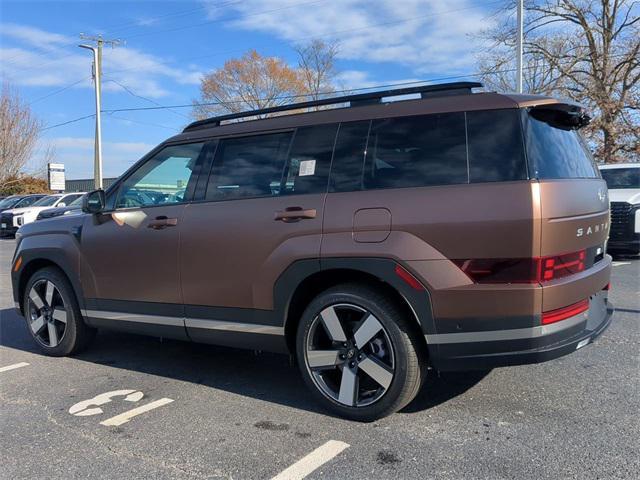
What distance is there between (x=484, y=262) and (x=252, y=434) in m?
1.72

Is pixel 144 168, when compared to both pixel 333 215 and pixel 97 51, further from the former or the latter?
pixel 97 51

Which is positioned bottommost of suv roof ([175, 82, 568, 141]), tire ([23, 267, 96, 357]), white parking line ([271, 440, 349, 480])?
white parking line ([271, 440, 349, 480])

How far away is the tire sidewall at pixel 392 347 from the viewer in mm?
3334

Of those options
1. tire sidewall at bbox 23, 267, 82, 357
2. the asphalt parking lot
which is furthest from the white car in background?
the asphalt parking lot

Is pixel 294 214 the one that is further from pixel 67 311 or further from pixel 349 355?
pixel 67 311

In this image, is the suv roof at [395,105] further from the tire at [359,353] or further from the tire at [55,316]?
the tire at [55,316]

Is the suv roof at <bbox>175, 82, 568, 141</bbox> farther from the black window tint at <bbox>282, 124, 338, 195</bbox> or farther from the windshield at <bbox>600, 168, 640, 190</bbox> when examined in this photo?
the windshield at <bbox>600, 168, 640, 190</bbox>

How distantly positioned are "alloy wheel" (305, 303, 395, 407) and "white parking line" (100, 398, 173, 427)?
1.15 m

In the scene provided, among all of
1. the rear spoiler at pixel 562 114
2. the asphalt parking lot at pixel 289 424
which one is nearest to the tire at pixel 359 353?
the asphalt parking lot at pixel 289 424

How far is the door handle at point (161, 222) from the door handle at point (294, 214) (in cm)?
97

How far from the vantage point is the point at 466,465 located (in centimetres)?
294

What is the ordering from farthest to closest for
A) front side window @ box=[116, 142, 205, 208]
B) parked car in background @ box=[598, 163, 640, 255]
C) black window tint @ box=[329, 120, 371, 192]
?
parked car in background @ box=[598, 163, 640, 255]
front side window @ box=[116, 142, 205, 208]
black window tint @ box=[329, 120, 371, 192]

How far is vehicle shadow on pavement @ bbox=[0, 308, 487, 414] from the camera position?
13.3ft

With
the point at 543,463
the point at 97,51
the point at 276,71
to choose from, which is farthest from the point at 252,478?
the point at 276,71
